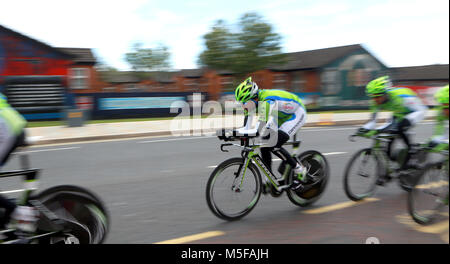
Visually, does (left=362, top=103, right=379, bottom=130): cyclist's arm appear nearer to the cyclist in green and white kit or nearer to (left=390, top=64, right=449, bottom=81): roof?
the cyclist in green and white kit

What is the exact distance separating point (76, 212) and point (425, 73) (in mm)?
62663

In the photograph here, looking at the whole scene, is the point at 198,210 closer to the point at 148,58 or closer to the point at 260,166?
the point at 260,166

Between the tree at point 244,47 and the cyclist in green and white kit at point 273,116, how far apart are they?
103 feet

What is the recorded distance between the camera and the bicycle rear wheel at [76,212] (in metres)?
3.21

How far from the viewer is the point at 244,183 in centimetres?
460

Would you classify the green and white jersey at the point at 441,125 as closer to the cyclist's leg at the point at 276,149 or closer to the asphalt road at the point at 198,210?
the asphalt road at the point at 198,210

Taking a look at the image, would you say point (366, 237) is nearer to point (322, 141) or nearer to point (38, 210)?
point (38, 210)

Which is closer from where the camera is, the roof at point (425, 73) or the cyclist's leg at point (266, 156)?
the cyclist's leg at point (266, 156)

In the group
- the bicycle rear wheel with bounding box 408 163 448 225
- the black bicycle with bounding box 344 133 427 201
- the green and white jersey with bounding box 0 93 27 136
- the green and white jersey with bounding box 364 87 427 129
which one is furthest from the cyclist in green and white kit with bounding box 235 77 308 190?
the green and white jersey with bounding box 0 93 27 136

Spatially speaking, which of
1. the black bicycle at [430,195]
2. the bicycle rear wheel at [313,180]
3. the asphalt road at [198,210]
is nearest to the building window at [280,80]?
the asphalt road at [198,210]

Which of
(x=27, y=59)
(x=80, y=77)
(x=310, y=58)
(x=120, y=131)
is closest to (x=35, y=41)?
(x=27, y=59)

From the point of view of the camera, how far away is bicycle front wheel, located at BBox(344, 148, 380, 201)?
5227 mm
